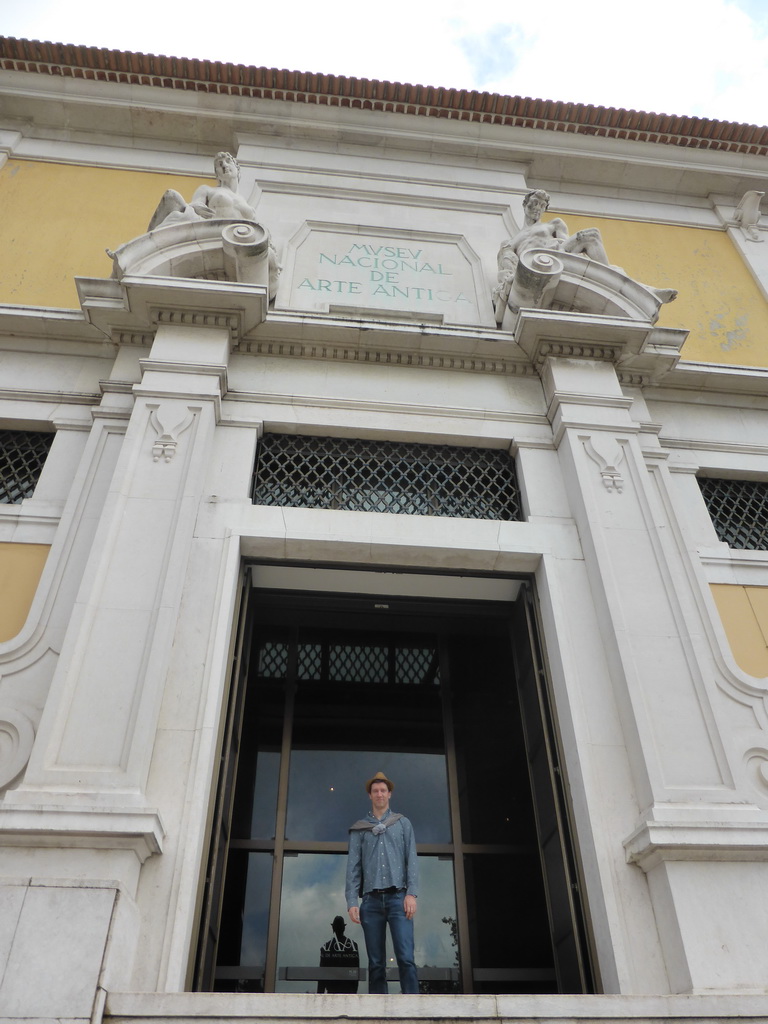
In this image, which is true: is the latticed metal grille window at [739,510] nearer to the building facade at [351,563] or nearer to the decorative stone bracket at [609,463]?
the building facade at [351,563]

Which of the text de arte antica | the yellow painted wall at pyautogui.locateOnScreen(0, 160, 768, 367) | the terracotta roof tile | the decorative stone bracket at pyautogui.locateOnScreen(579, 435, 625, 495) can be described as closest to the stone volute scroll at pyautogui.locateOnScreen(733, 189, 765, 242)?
the yellow painted wall at pyautogui.locateOnScreen(0, 160, 768, 367)

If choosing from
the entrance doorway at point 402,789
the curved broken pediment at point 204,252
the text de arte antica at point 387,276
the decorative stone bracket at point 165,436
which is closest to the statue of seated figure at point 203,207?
the curved broken pediment at point 204,252

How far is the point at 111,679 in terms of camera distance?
15.3 feet

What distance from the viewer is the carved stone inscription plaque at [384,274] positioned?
25.5 ft

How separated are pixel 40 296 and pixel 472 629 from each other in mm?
5667

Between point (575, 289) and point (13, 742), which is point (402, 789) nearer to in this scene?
point (13, 742)

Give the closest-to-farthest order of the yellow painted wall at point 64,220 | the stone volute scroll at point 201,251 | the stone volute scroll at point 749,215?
1. the stone volute scroll at point 201,251
2. the yellow painted wall at point 64,220
3. the stone volute scroll at point 749,215

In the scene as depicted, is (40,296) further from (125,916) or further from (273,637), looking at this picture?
(125,916)

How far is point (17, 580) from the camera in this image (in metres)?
5.65

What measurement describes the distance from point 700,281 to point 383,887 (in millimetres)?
7903

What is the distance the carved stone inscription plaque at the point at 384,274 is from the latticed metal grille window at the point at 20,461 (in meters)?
2.81

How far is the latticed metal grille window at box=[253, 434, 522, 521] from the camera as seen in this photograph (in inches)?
250

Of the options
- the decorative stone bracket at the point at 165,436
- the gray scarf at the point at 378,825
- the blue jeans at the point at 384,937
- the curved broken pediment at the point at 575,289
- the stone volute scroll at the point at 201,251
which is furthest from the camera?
the curved broken pediment at the point at 575,289

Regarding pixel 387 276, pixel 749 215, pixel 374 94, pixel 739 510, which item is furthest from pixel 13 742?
pixel 749 215
